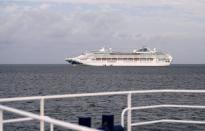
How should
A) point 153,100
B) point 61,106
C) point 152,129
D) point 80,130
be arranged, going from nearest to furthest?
point 80,130 → point 152,129 → point 61,106 → point 153,100

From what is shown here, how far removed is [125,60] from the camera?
5846 inches

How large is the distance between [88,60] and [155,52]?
875 inches

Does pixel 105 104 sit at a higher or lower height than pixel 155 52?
lower

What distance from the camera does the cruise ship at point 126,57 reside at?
480 feet

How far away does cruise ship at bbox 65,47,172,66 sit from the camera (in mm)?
146250

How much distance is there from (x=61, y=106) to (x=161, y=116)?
26.7ft

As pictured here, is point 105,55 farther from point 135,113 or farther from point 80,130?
point 80,130

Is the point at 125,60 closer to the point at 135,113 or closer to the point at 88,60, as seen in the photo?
the point at 88,60

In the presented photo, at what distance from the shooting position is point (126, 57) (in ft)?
482

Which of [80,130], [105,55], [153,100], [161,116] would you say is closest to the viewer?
[80,130]

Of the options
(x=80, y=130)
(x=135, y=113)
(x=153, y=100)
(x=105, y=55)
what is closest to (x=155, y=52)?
(x=105, y=55)

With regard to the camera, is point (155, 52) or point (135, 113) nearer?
point (135, 113)

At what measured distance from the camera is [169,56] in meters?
155

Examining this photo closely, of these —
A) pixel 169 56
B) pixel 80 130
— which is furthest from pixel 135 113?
pixel 169 56
